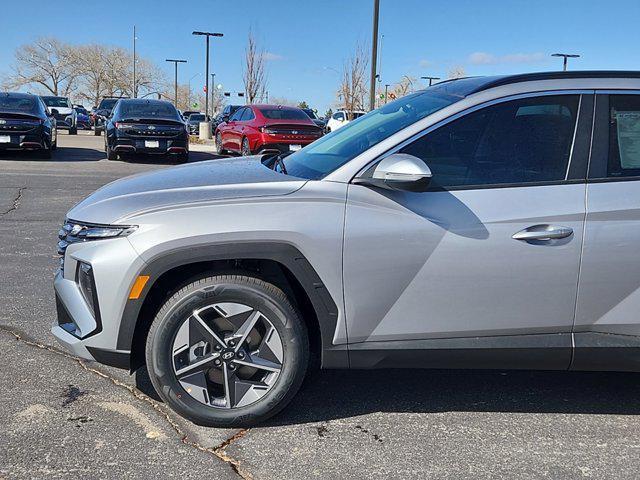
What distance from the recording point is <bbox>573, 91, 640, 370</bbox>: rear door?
3.06 m

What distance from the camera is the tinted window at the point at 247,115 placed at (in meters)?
16.3

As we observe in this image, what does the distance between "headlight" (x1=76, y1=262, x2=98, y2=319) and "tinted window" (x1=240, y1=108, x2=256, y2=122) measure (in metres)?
13.4

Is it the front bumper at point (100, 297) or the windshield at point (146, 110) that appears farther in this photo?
the windshield at point (146, 110)

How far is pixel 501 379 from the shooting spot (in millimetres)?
3914

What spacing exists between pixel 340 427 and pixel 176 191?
145 centimetres

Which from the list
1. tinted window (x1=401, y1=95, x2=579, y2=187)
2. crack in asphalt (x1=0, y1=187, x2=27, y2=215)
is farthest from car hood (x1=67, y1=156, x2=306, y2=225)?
crack in asphalt (x1=0, y1=187, x2=27, y2=215)

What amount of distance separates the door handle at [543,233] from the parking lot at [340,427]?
1.02m

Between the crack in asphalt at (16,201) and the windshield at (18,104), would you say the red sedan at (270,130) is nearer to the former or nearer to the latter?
the windshield at (18,104)

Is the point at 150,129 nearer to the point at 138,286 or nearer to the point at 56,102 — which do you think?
the point at 138,286

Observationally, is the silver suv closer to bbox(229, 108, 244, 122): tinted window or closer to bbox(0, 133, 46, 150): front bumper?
bbox(0, 133, 46, 150): front bumper

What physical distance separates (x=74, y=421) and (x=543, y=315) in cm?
238

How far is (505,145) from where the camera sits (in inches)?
127

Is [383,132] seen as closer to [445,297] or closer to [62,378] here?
[445,297]

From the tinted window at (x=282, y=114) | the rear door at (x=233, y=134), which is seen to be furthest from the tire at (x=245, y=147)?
the tinted window at (x=282, y=114)
